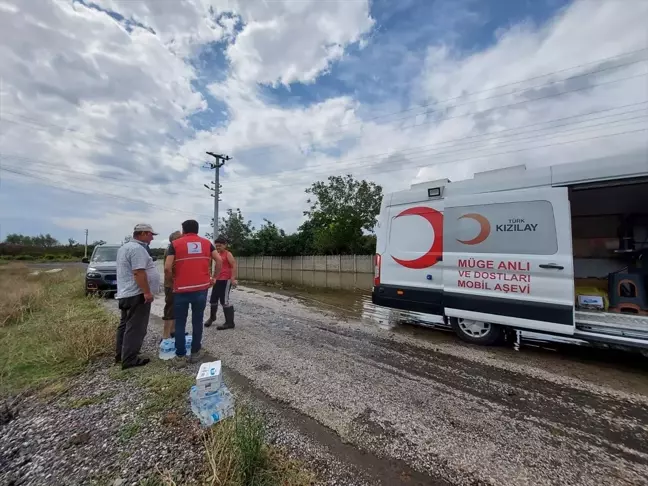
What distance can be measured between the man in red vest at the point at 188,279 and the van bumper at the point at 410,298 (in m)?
2.94

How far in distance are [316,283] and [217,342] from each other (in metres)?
8.03

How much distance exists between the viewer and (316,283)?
12328 millimetres

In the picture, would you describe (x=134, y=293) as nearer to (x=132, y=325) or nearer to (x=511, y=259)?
(x=132, y=325)

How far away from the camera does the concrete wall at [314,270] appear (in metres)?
10.6

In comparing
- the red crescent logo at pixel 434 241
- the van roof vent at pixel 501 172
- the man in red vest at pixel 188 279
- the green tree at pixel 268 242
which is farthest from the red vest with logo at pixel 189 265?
the green tree at pixel 268 242

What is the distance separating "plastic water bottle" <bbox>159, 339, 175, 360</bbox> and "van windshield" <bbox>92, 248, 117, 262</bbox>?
6.70 meters

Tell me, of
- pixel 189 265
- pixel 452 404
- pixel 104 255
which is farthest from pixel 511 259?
pixel 104 255

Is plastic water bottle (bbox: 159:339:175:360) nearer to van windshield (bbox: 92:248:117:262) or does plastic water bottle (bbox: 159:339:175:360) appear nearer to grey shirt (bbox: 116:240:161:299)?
grey shirt (bbox: 116:240:161:299)

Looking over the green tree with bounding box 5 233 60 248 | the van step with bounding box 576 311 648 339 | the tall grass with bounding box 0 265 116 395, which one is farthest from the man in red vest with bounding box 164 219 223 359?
the green tree with bounding box 5 233 60 248

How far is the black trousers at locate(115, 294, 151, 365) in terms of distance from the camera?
3410mm

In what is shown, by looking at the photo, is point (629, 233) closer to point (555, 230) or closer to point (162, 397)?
point (555, 230)

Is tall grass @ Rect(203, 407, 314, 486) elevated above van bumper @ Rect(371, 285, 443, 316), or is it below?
below

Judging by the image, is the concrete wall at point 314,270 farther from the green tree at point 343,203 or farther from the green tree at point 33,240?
the green tree at point 33,240

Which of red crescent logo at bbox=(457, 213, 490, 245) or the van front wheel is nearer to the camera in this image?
red crescent logo at bbox=(457, 213, 490, 245)
